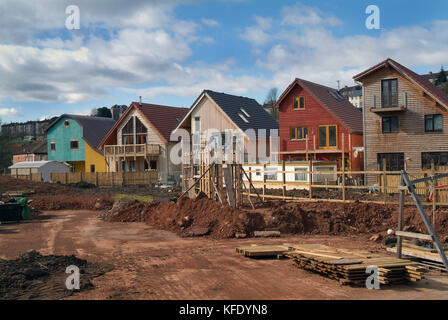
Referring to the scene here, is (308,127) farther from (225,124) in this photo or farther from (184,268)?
(184,268)

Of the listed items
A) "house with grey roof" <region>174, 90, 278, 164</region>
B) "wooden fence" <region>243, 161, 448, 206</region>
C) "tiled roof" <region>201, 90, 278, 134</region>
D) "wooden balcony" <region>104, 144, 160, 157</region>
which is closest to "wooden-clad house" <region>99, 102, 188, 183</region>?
"wooden balcony" <region>104, 144, 160, 157</region>

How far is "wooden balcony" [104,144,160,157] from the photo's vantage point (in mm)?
43375

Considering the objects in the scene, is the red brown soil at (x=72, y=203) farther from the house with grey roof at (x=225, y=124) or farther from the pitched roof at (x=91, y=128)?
the pitched roof at (x=91, y=128)

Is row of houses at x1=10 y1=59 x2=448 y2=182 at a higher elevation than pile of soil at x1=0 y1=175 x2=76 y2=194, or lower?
higher

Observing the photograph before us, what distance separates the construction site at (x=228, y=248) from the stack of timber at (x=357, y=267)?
0.07 feet

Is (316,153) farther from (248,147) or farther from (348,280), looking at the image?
(348,280)

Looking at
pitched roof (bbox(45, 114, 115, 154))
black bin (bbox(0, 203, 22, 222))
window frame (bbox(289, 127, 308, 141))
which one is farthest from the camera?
pitched roof (bbox(45, 114, 115, 154))

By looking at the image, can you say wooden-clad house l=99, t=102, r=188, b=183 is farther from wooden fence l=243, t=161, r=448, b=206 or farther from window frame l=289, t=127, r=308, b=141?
wooden fence l=243, t=161, r=448, b=206

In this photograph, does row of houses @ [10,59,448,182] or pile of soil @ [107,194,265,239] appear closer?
pile of soil @ [107,194,265,239]

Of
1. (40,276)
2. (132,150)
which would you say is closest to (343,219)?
(40,276)

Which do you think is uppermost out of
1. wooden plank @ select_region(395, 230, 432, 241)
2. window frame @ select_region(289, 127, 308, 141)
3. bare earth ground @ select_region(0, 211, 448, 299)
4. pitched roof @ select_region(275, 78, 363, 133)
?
pitched roof @ select_region(275, 78, 363, 133)

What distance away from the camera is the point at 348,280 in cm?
852

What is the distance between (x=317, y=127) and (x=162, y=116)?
1809cm

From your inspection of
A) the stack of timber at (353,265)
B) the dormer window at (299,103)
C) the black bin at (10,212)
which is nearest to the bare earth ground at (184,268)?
the stack of timber at (353,265)
